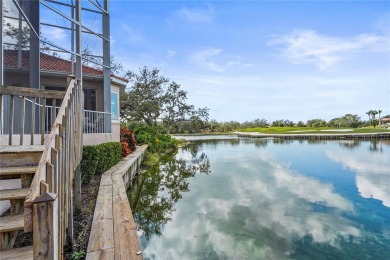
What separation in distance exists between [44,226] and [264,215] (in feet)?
14.2

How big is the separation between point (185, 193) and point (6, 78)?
4.66 metres

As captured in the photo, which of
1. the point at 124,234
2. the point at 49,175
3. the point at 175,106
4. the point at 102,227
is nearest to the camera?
the point at 49,175

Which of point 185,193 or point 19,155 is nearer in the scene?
point 19,155

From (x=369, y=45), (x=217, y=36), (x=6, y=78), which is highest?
(x=217, y=36)

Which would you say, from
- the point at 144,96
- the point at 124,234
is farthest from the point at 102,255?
the point at 144,96

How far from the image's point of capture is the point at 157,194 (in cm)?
633

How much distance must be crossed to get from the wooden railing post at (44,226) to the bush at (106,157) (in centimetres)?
493

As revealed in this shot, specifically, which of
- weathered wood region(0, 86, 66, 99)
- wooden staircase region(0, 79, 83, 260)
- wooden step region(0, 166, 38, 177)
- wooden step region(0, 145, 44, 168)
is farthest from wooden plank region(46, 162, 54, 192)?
weathered wood region(0, 86, 66, 99)

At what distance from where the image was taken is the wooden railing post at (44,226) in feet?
3.51

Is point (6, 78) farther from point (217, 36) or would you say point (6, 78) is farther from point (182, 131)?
point (182, 131)

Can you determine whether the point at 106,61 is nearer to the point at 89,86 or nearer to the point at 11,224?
the point at 89,86

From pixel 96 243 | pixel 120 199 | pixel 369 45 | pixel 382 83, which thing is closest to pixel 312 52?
pixel 369 45

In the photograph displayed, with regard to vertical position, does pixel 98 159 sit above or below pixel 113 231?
above

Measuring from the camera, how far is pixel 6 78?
14.9 ft
